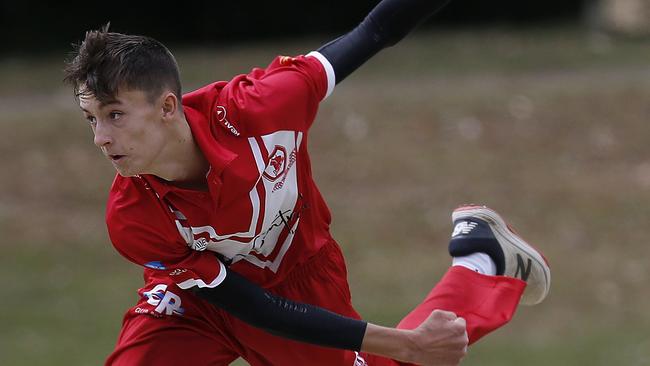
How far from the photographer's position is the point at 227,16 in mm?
18500

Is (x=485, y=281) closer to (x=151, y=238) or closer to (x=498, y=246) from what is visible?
(x=498, y=246)

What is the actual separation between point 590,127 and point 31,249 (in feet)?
17.7

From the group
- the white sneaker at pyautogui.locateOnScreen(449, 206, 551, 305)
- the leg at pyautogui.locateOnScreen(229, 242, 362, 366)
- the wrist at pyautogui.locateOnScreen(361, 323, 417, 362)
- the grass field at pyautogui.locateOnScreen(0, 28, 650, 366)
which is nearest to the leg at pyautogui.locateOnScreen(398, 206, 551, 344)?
the white sneaker at pyautogui.locateOnScreen(449, 206, 551, 305)

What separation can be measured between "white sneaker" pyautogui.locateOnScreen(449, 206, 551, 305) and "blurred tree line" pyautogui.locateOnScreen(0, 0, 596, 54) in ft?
41.6

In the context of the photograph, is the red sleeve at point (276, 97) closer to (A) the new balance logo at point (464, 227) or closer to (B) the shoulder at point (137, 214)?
(B) the shoulder at point (137, 214)

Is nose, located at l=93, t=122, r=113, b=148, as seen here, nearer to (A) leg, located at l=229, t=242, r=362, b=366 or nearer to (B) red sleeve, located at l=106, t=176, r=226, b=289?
(B) red sleeve, located at l=106, t=176, r=226, b=289

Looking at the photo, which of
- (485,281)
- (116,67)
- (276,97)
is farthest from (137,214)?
(485,281)

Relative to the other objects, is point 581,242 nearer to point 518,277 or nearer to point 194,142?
point 518,277

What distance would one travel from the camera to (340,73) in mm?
5098

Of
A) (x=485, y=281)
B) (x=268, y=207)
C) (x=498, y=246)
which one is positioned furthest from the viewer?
(x=498, y=246)

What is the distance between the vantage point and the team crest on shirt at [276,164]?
15.6 feet

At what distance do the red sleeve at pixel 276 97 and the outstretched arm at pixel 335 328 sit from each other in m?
0.56

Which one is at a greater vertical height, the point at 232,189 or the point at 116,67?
the point at 116,67

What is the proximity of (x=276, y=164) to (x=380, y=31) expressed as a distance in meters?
0.74
